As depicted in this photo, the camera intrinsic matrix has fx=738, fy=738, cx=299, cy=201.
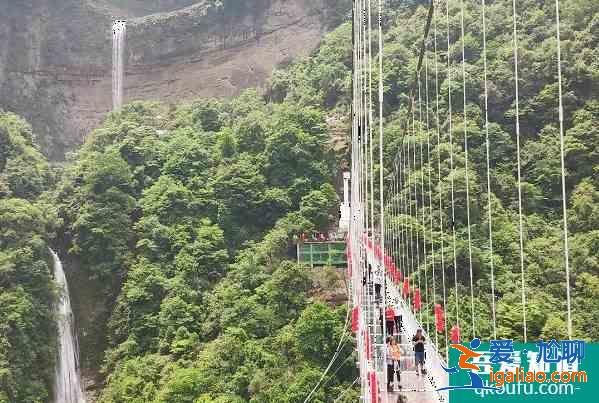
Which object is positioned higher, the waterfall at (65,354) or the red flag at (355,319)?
the red flag at (355,319)

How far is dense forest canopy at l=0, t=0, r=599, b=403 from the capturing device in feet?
62.0

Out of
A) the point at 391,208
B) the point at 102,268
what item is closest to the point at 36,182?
the point at 102,268

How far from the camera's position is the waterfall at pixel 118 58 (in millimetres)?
42406

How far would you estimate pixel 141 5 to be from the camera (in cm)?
4719

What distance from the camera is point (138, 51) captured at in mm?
43531

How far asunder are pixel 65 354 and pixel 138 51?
24.5 m

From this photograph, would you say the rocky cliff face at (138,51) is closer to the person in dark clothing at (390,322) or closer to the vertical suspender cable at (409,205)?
the vertical suspender cable at (409,205)

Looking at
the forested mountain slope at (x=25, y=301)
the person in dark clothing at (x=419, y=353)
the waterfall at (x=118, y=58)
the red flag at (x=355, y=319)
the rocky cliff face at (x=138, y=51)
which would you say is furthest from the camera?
the waterfall at (x=118, y=58)

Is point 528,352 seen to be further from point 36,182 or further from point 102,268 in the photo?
point 36,182

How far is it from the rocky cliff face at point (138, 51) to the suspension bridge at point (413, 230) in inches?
464

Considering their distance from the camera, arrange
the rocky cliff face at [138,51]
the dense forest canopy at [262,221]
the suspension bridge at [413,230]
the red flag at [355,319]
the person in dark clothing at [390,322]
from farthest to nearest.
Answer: the rocky cliff face at [138,51] < the dense forest canopy at [262,221] < the red flag at [355,319] < the person in dark clothing at [390,322] < the suspension bridge at [413,230]

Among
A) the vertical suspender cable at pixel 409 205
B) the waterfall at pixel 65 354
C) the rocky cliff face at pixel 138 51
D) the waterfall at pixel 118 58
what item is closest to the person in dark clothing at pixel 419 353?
the vertical suspender cable at pixel 409 205

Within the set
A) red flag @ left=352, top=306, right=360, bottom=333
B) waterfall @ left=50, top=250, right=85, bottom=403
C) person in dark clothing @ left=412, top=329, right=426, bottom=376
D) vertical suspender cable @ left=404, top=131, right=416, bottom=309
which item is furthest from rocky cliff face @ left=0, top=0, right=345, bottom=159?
person in dark clothing @ left=412, top=329, right=426, bottom=376

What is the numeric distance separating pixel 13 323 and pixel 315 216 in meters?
9.74
